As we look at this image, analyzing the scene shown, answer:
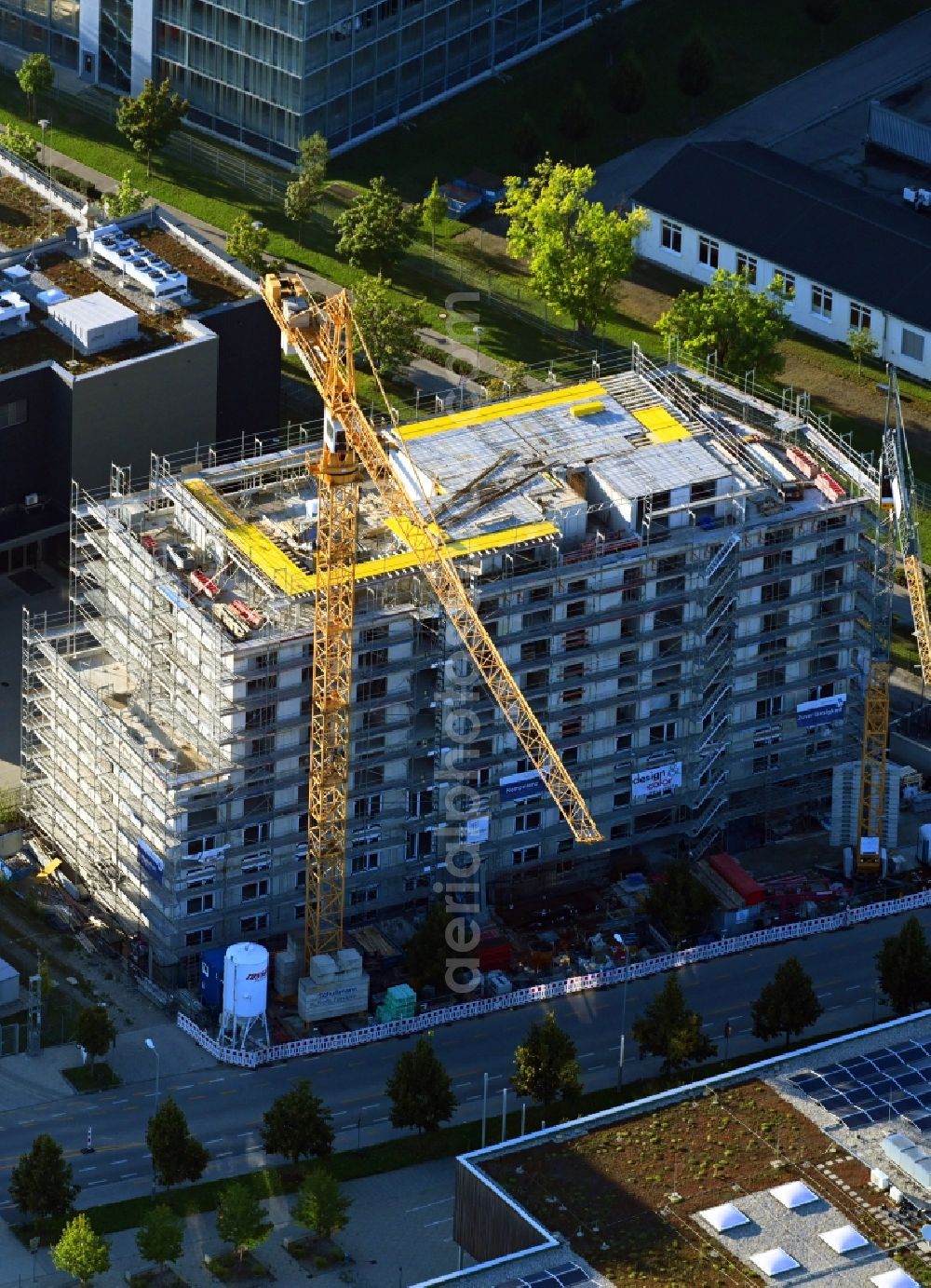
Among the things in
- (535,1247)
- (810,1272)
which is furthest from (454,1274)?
(810,1272)

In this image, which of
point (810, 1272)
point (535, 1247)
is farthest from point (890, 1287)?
point (535, 1247)

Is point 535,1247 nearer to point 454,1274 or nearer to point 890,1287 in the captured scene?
point 454,1274

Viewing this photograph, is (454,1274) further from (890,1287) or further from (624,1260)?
(890,1287)

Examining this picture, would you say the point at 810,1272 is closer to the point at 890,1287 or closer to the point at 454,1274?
the point at 890,1287

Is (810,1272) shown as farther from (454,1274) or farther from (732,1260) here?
(454,1274)
